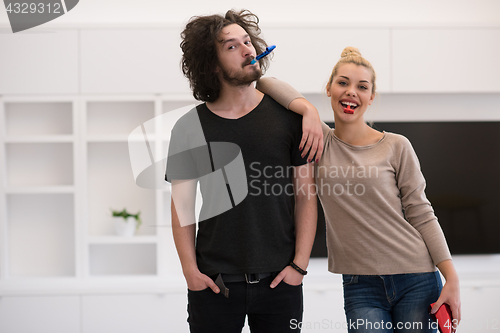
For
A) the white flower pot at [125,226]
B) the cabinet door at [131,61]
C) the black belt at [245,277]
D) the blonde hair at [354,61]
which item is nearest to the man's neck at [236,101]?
the blonde hair at [354,61]

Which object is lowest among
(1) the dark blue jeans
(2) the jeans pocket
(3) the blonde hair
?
(1) the dark blue jeans

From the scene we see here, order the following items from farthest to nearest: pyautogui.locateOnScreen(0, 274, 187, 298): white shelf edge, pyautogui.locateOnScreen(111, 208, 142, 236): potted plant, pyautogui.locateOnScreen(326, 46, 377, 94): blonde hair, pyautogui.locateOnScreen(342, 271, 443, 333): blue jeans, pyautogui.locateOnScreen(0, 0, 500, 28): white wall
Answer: pyautogui.locateOnScreen(0, 0, 500, 28): white wall
pyautogui.locateOnScreen(111, 208, 142, 236): potted plant
pyautogui.locateOnScreen(0, 274, 187, 298): white shelf edge
pyautogui.locateOnScreen(326, 46, 377, 94): blonde hair
pyautogui.locateOnScreen(342, 271, 443, 333): blue jeans

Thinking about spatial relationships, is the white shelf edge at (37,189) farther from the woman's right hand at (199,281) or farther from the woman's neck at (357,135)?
the woman's neck at (357,135)

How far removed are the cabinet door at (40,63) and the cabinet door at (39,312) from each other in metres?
1.30

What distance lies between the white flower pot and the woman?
174 centimetres

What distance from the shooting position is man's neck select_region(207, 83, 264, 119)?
4.33 ft

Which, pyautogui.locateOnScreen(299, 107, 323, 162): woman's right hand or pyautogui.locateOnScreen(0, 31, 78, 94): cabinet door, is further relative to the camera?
pyautogui.locateOnScreen(0, 31, 78, 94): cabinet door

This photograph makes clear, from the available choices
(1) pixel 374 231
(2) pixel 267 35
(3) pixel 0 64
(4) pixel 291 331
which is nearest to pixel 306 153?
(1) pixel 374 231

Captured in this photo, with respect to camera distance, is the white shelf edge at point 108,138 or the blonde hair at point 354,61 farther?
the white shelf edge at point 108,138

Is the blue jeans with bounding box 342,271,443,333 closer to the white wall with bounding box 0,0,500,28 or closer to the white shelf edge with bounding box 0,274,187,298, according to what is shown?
the white shelf edge with bounding box 0,274,187,298

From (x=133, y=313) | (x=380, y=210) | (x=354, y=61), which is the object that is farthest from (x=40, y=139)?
(x=380, y=210)

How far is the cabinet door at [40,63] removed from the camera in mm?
2605

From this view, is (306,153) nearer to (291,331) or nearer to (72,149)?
(291,331)

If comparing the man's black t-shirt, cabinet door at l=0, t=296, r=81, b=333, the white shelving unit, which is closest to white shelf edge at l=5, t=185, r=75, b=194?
the white shelving unit
